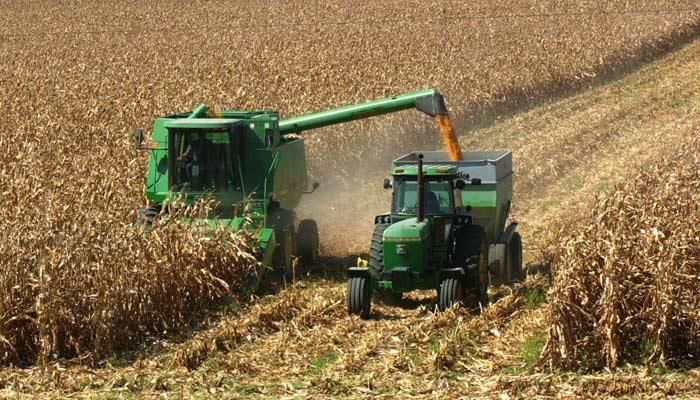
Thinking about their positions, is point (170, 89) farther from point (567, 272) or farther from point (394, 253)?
point (567, 272)

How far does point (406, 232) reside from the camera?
38.2 ft

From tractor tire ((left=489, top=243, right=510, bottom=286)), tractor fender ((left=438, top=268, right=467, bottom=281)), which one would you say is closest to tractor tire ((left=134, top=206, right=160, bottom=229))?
tractor fender ((left=438, top=268, right=467, bottom=281))

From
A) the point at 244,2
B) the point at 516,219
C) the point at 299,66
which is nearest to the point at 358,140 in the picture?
the point at 516,219

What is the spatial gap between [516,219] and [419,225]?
5.90 metres

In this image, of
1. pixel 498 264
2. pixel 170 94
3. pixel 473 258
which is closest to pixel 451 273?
pixel 473 258

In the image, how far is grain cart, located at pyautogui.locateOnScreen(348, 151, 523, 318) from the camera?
38.3 ft

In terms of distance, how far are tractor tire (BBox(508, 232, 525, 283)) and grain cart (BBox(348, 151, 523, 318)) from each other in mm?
12

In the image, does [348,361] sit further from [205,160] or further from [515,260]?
[205,160]

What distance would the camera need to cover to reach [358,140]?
21.8 meters

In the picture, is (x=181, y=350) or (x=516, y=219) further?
(x=516, y=219)

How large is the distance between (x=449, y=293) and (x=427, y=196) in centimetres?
133

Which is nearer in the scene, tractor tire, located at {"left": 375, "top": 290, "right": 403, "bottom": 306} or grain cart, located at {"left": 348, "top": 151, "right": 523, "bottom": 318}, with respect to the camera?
grain cart, located at {"left": 348, "top": 151, "right": 523, "bottom": 318}

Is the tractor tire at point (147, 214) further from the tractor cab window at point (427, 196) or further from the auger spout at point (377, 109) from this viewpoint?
the tractor cab window at point (427, 196)

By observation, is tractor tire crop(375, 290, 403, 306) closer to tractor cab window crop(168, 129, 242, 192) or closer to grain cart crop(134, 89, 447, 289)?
grain cart crop(134, 89, 447, 289)
